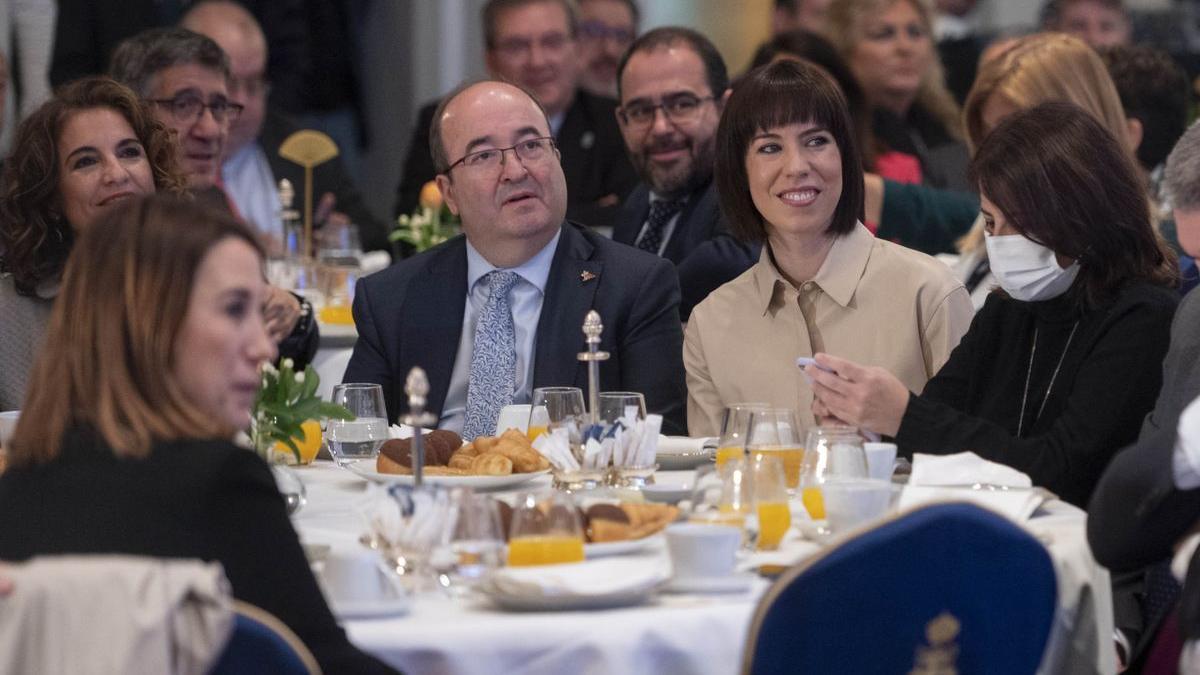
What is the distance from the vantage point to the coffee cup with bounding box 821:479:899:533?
7.63 feet

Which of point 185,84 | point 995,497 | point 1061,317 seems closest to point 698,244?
point 1061,317

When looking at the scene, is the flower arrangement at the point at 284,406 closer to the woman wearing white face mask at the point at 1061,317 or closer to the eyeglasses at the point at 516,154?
the woman wearing white face mask at the point at 1061,317

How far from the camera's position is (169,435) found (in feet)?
6.12

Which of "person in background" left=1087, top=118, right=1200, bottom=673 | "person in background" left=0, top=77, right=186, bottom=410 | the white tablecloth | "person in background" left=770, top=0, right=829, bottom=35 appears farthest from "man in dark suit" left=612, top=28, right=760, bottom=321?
"person in background" left=770, top=0, right=829, bottom=35

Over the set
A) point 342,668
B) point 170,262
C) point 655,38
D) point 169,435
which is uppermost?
point 655,38

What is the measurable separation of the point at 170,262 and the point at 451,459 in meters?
0.97

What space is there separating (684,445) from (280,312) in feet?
4.71

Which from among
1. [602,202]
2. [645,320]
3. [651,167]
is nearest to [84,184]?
[645,320]

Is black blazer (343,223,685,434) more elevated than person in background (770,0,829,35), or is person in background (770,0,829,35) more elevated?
person in background (770,0,829,35)

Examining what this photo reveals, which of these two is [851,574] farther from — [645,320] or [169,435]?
[645,320]

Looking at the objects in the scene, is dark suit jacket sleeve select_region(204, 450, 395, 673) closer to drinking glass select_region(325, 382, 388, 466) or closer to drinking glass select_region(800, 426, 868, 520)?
drinking glass select_region(800, 426, 868, 520)

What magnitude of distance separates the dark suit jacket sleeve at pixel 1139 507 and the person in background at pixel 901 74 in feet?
15.3

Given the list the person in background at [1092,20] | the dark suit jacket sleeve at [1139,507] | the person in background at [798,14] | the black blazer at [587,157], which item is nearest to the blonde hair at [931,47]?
the person in background at [1092,20]

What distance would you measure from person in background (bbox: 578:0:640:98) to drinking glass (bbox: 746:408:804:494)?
17.9 feet
